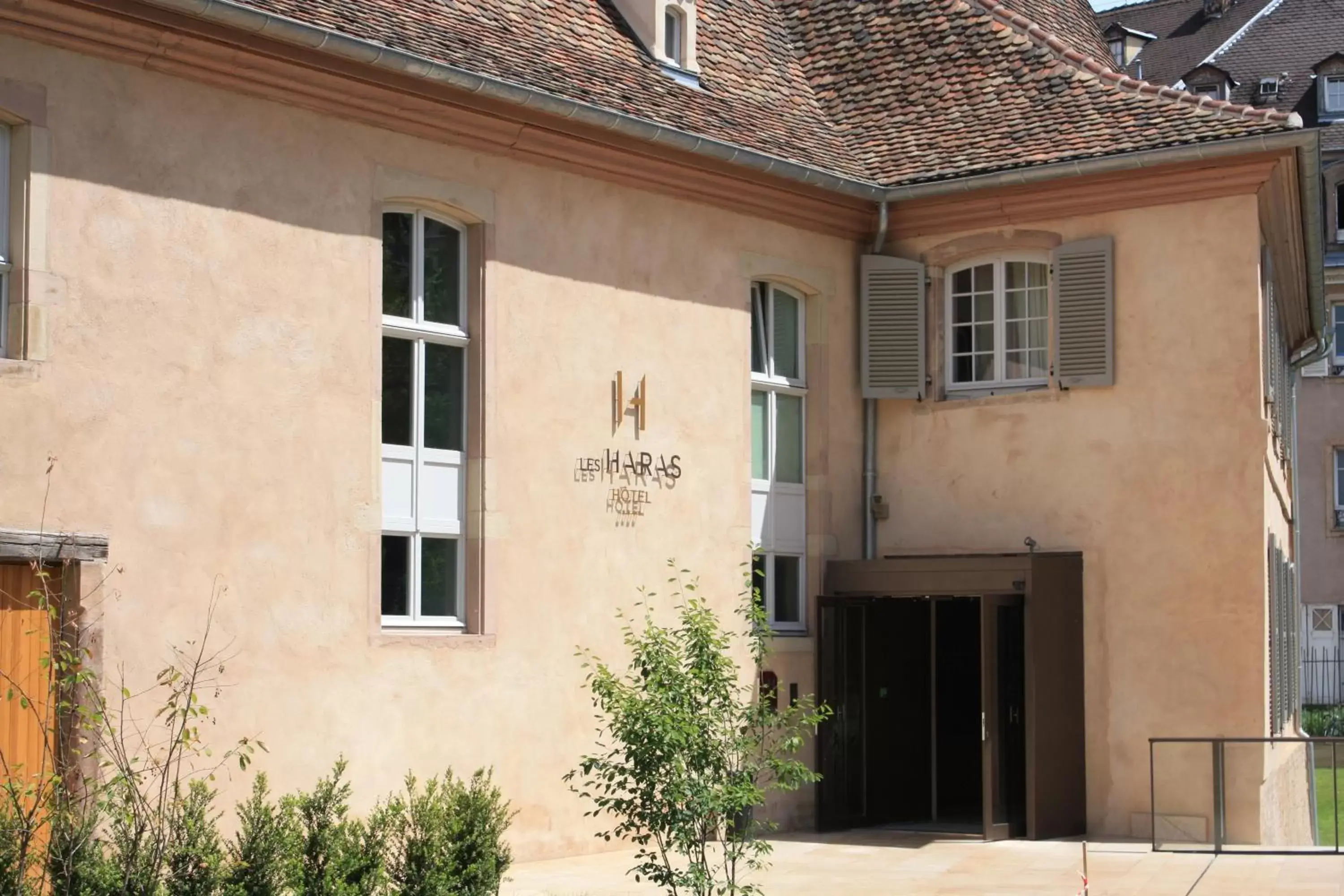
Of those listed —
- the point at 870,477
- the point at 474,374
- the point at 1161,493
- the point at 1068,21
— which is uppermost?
the point at 1068,21

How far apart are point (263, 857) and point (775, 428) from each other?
8.82 meters

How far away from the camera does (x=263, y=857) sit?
10273 millimetres

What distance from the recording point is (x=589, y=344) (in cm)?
1598

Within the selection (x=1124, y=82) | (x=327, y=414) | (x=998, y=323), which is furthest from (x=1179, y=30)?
(x=327, y=414)

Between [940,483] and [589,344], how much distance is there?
4362 millimetres

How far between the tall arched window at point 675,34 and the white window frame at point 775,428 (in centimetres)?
230

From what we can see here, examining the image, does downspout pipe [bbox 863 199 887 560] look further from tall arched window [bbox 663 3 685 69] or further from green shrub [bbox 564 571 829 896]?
green shrub [bbox 564 571 829 896]

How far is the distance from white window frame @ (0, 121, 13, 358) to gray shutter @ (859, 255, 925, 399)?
29.6 ft

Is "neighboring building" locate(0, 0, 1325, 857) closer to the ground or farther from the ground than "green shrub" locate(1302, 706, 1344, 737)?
farther from the ground

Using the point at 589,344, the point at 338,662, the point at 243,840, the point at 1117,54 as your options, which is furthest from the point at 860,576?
the point at 1117,54

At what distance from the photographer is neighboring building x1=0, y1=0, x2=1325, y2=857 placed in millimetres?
12750

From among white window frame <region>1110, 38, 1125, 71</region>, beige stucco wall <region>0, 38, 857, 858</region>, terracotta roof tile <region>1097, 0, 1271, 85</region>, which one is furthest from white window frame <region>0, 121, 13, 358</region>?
white window frame <region>1110, 38, 1125, 71</region>

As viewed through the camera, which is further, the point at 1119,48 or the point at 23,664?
the point at 1119,48

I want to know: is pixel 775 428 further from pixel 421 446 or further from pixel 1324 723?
pixel 1324 723
